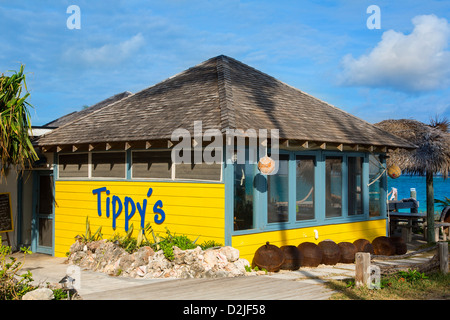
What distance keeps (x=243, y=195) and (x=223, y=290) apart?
2817 millimetres

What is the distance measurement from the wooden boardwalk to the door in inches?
245

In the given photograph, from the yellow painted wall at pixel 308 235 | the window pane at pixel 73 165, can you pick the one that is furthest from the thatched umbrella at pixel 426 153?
the window pane at pixel 73 165

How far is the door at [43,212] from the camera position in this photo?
1446 centimetres

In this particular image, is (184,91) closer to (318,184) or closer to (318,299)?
(318,184)

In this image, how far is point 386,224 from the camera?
15.2 metres

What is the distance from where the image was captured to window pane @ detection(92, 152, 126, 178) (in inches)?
501

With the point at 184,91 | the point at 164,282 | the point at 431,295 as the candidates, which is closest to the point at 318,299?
the point at 431,295

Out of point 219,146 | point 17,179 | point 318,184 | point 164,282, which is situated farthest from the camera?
point 17,179

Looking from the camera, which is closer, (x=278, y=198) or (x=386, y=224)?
(x=278, y=198)

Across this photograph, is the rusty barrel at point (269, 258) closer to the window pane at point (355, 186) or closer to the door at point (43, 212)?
the window pane at point (355, 186)

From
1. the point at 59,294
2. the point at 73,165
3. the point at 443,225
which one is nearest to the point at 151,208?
the point at 73,165

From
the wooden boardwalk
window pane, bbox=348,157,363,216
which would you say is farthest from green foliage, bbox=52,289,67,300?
window pane, bbox=348,157,363,216

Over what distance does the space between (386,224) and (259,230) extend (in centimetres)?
579

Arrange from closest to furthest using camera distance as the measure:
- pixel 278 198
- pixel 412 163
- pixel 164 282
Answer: pixel 164 282
pixel 278 198
pixel 412 163
